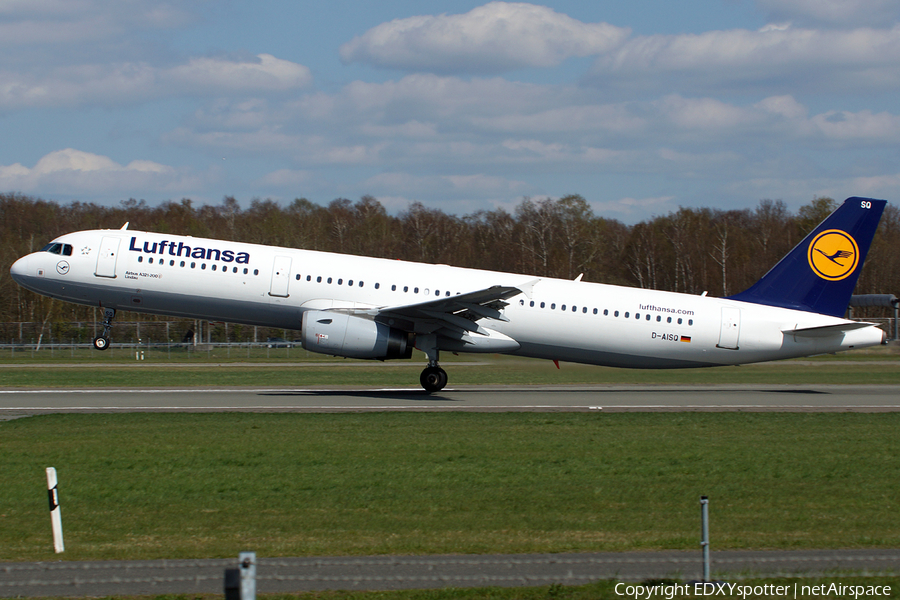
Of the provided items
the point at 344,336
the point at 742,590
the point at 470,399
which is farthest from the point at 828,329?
the point at 742,590

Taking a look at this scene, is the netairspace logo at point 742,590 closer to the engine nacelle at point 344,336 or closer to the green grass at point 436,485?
the green grass at point 436,485

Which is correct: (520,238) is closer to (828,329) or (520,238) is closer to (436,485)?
(828,329)

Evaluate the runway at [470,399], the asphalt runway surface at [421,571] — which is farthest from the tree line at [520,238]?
the asphalt runway surface at [421,571]

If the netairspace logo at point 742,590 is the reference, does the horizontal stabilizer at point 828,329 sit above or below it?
above

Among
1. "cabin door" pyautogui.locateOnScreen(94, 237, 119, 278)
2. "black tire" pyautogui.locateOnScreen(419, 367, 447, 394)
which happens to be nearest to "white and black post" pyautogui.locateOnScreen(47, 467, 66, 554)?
"black tire" pyautogui.locateOnScreen(419, 367, 447, 394)

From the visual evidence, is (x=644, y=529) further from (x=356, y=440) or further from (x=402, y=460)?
(x=356, y=440)

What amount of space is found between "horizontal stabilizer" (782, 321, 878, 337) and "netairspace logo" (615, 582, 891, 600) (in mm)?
21029

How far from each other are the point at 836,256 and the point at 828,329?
280cm

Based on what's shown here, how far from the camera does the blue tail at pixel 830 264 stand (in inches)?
1107

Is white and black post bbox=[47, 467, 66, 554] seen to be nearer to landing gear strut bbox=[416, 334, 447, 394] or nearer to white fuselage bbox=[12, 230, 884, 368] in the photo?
white fuselage bbox=[12, 230, 884, 368]

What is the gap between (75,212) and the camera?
102 m

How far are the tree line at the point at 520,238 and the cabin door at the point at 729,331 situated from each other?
142ft

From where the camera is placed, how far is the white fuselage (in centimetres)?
2622

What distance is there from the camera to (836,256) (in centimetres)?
2814
